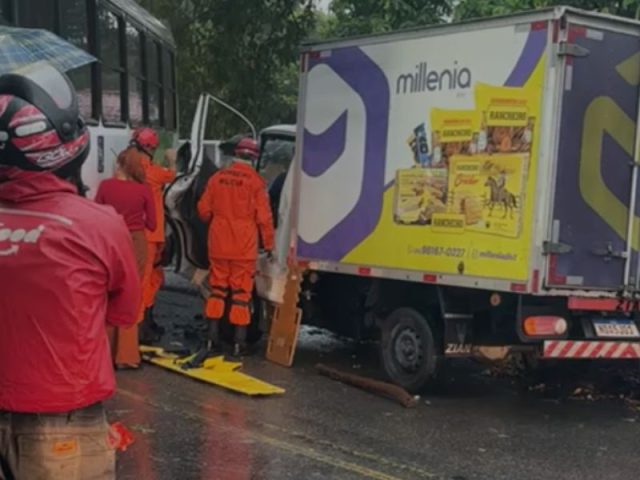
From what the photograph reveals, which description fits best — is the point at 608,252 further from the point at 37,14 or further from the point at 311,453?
the point at 37,14

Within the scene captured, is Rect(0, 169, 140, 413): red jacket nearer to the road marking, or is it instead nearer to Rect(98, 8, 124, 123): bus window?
the road marking

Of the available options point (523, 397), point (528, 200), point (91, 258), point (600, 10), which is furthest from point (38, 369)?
point (600, 10)

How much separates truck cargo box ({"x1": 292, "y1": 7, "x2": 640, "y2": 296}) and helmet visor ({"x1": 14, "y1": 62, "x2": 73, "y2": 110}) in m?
4.70

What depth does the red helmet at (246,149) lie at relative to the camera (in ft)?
30.1

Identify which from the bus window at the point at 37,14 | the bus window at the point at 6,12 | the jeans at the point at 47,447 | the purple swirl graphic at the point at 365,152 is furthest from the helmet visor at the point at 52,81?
the purple swirl graphic at the point at 365,152

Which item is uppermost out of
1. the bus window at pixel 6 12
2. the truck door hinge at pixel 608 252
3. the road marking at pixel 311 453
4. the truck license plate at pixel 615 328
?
the bus window at pixel 6 12

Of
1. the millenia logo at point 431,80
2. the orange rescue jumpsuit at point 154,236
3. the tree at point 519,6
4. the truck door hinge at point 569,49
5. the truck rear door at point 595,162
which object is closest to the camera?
the truck door hinge at point 569,49

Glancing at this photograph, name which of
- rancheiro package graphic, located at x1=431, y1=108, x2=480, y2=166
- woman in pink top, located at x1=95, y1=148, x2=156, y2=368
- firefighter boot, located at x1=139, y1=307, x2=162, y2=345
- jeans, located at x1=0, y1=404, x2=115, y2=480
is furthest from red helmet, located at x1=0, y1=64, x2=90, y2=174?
firefighter boot, located at x1=139, y1=307, x2=162, y2=345

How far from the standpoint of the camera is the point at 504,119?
7.27m

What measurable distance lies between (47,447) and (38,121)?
88 cm

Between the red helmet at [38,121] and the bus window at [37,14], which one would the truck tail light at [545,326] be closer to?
Result: the bus window at [37,14]

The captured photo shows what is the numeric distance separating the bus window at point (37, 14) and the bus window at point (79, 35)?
0.58 ft

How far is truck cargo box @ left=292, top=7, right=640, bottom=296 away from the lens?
707 centimetres

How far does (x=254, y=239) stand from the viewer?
30.2 ft
